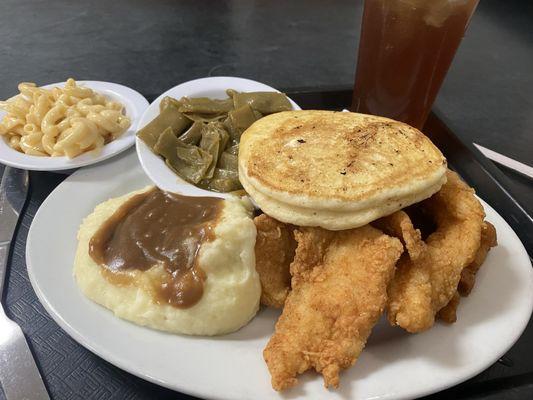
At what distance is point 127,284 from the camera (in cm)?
148

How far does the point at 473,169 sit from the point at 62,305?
2153 millimetres

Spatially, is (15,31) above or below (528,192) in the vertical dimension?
below

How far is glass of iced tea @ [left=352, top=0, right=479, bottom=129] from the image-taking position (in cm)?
204

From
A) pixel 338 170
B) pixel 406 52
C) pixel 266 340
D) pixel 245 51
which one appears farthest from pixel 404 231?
pixel 245 51

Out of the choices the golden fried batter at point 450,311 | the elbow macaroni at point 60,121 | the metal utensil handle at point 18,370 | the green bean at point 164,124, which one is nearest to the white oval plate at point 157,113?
the green bean at point 164,124

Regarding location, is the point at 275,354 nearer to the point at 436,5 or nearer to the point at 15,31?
the point at 436,5

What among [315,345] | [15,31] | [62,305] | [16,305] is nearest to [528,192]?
[315,345]

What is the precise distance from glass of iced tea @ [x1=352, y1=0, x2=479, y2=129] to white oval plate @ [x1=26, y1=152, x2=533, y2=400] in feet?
3.20

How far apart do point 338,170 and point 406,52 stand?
102 centimetres

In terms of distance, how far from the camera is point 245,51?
155 inches

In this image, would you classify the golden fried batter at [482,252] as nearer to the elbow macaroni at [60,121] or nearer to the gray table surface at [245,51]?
the gray table surface at [245,51]

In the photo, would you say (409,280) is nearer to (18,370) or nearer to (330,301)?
(330,301)

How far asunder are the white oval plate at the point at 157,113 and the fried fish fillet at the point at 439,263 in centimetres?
87

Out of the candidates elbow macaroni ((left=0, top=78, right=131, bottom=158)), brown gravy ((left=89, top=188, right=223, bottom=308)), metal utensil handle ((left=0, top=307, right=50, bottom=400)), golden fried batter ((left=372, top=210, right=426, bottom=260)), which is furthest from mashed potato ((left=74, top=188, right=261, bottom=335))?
elbow macaroni ((left=0, top=78, right=131, bottom=158))
